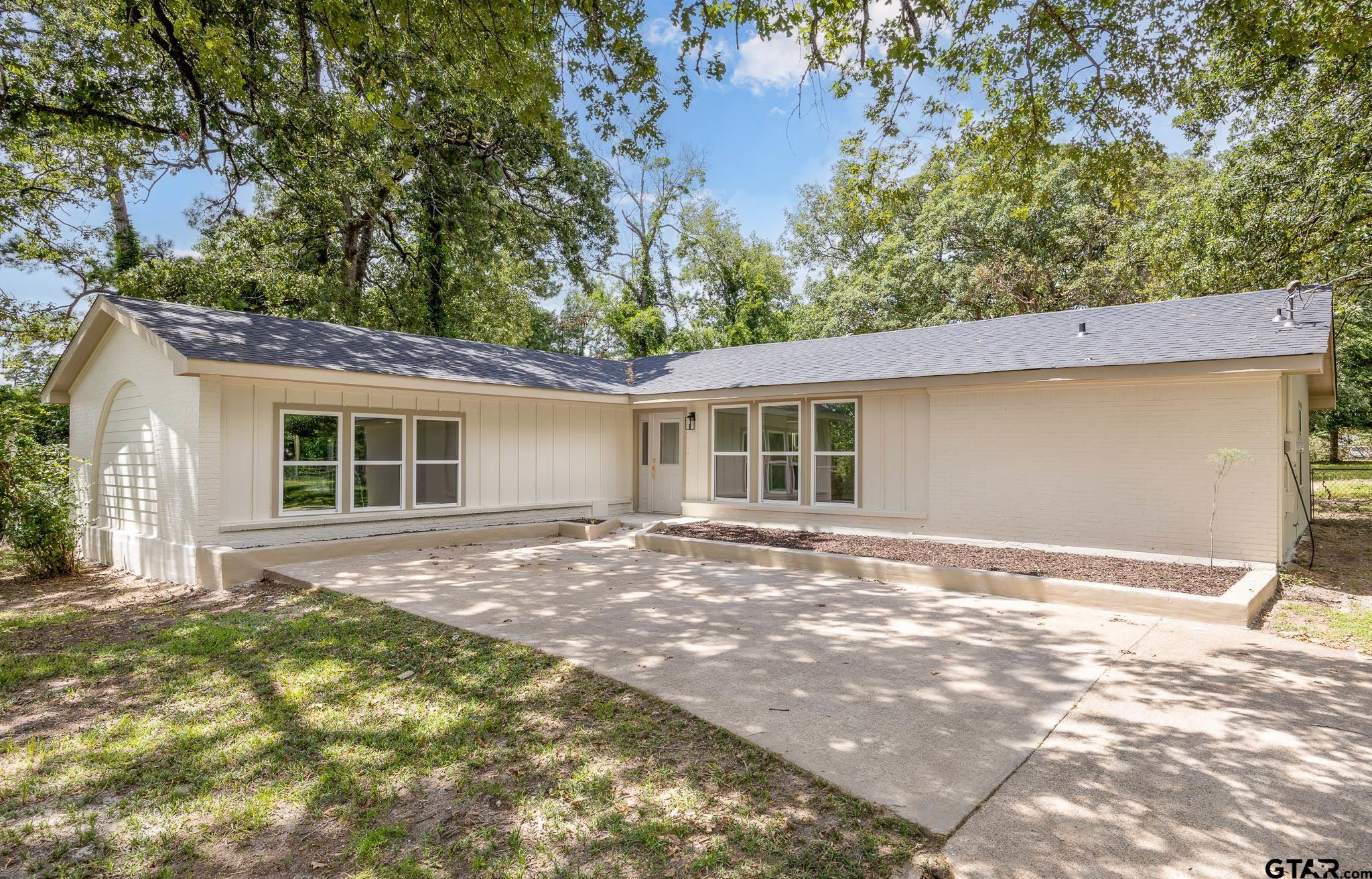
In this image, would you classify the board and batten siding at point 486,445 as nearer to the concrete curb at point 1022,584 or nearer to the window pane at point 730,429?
the window pane at point 730,429

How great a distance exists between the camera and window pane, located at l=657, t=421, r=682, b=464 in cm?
1336

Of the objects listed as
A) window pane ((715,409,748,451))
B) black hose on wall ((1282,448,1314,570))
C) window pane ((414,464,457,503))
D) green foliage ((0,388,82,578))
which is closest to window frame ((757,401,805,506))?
window pane ((715,409,748,451))

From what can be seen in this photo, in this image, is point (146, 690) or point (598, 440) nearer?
point (146, 690)

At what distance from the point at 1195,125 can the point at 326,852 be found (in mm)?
16247

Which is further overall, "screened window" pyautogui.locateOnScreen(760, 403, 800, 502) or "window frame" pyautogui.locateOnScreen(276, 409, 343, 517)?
"screened window" pyautogui.locateOnScreen(760, 403, 800, 502)

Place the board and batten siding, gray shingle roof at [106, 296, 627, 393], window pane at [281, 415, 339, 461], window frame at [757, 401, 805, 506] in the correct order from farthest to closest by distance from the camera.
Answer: window frame at [757, 401, 805, 506] < window pane at [281, 415, 339, 461] < the board and batten siding < gray shingle roof at [106, 296, 627, 393]

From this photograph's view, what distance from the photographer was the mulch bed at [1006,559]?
21.4 feet

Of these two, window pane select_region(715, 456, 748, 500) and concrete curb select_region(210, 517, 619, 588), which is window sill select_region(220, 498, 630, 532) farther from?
window pane select_region(715, 456, 748, 500)

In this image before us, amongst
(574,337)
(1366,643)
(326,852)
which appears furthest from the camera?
(574,337)

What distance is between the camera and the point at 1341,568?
8.08m

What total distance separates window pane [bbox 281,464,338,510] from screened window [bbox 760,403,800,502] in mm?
7135

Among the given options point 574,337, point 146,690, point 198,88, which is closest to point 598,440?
point 198,88

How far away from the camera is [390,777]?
3.07 m

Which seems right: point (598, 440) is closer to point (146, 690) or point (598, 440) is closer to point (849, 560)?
point (849, 560)
